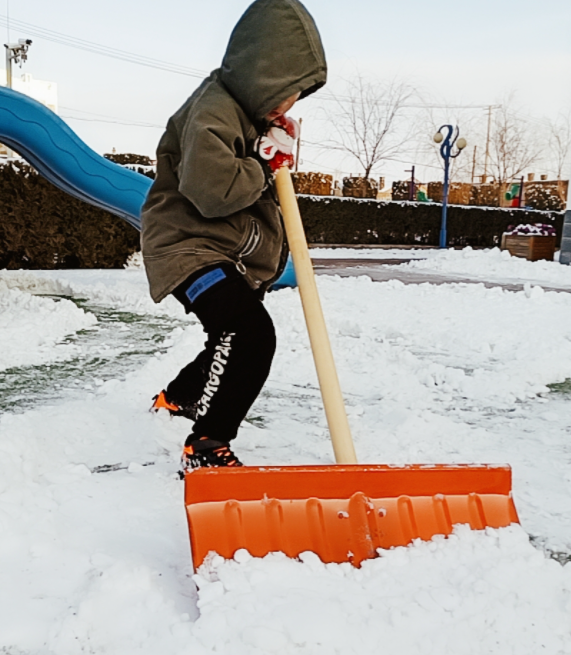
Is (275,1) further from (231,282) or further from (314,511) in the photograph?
(314,511)

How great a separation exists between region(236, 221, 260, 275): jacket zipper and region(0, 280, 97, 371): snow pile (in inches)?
73.6

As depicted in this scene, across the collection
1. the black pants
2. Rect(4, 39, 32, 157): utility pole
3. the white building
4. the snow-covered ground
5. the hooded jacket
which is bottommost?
the snow-covered ground

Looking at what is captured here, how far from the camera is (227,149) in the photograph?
182 cm

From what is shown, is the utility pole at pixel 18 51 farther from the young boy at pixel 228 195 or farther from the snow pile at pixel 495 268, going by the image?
the young boy at pixel 228 195

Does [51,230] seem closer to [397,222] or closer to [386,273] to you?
[386,273]

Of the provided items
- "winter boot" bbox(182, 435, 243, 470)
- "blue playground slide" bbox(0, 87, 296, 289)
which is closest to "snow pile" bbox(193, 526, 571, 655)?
"winter boot" bbox(182, 435, 243, 470)

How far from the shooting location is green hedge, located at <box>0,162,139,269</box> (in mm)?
8594

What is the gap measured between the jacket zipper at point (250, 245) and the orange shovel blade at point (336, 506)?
A: 2.33 feet

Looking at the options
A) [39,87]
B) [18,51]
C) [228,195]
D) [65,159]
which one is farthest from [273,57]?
[39,87]

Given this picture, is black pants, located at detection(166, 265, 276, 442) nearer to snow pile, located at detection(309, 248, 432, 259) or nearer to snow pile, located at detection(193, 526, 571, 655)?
snow pile, located at detection(193, 526, 571, 655)

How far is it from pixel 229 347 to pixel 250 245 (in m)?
0.33

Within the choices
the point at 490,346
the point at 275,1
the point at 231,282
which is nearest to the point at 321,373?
the point at 231,282

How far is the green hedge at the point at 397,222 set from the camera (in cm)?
1683

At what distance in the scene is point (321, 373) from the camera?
1.91 meters
